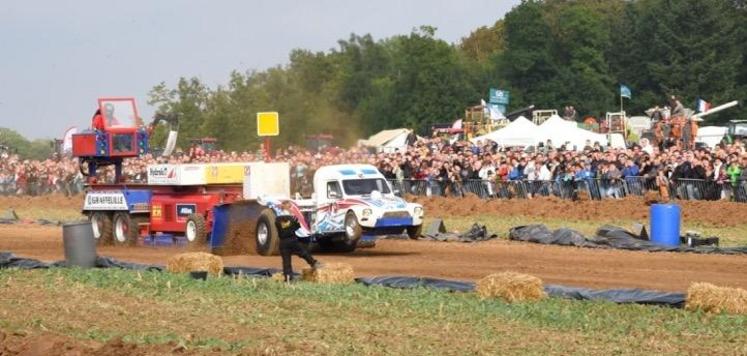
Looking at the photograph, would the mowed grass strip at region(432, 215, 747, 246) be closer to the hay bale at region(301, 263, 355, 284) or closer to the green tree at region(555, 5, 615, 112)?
the hay bale at region(301, 263, 355, 284)

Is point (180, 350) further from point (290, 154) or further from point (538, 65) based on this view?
point (538, 65)

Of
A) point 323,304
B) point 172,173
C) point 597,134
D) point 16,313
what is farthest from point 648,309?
point 597,134

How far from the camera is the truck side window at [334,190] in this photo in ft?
96.6

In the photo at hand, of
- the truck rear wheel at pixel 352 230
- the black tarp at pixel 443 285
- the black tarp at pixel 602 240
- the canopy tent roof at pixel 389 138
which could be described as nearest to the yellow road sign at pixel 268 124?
the black tarp at pixel 602 240

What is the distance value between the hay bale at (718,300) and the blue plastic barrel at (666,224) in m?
11.8

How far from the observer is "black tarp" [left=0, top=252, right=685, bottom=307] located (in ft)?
60.1

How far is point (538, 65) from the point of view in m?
87.6

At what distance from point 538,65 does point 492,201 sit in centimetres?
4729

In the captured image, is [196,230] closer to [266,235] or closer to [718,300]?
[266,235]

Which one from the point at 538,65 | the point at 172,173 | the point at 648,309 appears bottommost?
the point at 648,309

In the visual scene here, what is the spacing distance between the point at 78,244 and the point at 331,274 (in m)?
6.26

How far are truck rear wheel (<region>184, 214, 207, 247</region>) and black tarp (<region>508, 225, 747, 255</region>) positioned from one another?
25.1 feet

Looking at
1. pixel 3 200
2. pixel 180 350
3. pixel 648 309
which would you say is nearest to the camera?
pixel 180 350

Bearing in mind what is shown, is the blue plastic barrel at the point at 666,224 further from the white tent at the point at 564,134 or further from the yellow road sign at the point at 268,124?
the white tent at the point at 564,134
